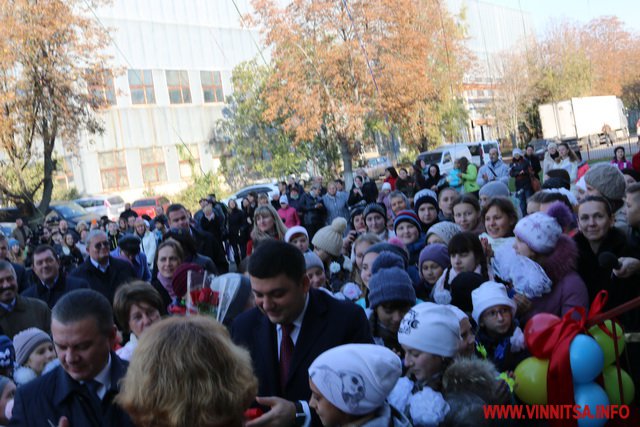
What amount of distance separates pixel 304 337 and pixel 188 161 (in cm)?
3747

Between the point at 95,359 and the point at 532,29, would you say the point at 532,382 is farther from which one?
the point at 532,29

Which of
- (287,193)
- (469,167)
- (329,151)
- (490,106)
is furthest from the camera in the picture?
(490,106)

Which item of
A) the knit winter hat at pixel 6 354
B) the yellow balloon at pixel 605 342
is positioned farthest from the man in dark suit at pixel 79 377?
Answer: the yellow balloon at pixel 605 342

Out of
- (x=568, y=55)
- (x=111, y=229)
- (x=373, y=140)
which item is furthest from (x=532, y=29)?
(x=111, y=229)

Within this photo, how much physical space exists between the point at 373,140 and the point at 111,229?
77.9ft

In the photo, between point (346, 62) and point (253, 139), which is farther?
point (253, 139)

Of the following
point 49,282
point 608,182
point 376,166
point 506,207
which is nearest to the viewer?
point 506,207

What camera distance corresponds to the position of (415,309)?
3207 millimetres

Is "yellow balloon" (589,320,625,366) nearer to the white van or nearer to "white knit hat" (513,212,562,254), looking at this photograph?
"white knit hat" (513,212,562,254)

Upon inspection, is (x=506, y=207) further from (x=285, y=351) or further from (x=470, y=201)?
(x=285, y=351)

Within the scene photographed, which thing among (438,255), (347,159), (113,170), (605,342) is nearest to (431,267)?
(438,255)

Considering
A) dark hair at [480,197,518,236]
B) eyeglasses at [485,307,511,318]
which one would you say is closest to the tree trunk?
dark hair at [480,197,518,236]

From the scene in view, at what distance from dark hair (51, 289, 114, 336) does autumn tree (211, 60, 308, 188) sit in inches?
1233

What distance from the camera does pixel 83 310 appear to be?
286cm
